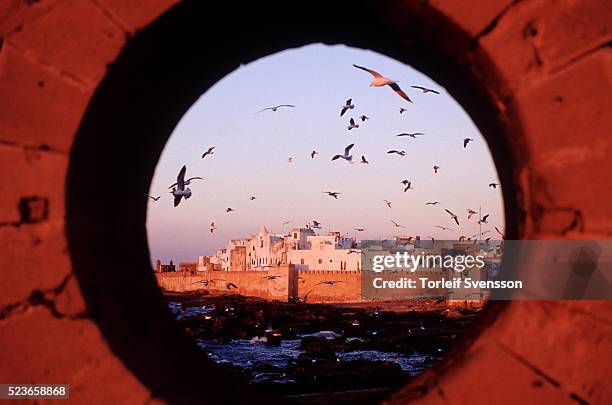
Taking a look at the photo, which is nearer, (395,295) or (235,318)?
(235,318)

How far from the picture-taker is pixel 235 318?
66125 millimetres

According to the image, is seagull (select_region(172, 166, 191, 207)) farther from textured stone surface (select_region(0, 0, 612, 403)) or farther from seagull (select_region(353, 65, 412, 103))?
textured stone surface (select_region(0, 0, 612, 403))

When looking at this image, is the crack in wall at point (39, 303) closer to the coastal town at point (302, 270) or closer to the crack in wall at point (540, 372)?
the crack in wall at point (540, 372)

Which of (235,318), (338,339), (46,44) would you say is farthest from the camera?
(235,318)

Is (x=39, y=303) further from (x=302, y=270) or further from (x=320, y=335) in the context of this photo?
(x=302, y=270)

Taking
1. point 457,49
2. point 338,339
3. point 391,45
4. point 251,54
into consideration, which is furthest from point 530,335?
point 338,339

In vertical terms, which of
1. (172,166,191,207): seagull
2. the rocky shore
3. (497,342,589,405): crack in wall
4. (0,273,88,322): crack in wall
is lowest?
the rocky shore

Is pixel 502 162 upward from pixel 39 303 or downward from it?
upward

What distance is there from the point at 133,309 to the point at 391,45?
149cm

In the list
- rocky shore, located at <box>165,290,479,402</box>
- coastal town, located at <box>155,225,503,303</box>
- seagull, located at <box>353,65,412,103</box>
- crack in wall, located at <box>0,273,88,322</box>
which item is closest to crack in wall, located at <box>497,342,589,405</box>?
crack in wall, located at <box>0,273,88,322</box>

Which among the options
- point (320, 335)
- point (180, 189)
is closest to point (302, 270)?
point (320, 335)

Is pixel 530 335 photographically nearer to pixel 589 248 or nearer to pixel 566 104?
pixel 589 248

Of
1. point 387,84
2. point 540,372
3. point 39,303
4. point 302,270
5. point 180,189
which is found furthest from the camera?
point 302,270

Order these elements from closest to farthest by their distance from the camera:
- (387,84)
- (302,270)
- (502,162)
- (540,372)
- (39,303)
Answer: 1. (540,372)
2. (39,303)
3. (502,162)
4. (387,84)
5. (302,270)
